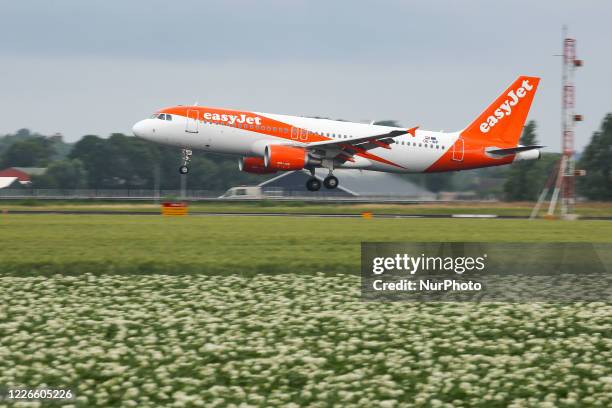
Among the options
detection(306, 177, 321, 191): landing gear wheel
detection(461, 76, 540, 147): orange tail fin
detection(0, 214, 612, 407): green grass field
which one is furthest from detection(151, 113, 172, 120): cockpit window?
detection(0, 214, 612, 407): green grass field

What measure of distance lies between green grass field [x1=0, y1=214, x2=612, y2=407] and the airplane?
25.1m

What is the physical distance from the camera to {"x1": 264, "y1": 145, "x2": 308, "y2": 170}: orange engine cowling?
4947 cm

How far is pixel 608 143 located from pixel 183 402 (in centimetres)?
10275

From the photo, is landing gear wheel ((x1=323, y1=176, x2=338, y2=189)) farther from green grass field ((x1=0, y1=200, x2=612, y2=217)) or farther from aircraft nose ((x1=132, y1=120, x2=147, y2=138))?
aircraft nose ((x1=132, y1=120, x2=147, y2=138))

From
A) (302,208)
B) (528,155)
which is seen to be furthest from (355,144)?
(528,155)

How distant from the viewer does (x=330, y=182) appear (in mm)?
52625

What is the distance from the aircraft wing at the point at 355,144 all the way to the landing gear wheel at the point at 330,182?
4.81 feet

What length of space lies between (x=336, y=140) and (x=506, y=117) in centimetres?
1194

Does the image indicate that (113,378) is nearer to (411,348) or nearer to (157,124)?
(411,348)

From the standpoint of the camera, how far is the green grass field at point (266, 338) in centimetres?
1295

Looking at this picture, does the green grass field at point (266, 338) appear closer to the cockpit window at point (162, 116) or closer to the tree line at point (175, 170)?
the cockpit window at point (162, 116)

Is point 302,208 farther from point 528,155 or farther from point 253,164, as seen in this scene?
point 528,155

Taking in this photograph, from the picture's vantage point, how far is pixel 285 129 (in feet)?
169

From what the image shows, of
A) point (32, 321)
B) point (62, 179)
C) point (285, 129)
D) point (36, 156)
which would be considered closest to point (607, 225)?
point (285, 129)
